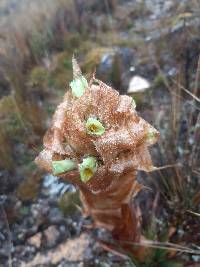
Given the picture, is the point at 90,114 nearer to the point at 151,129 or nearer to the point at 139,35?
the point at 151,129

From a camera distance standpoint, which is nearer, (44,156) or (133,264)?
(44,156)

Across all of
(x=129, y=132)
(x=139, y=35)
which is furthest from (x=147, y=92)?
(x=129, y=132)

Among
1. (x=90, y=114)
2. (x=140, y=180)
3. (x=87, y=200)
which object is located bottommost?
(x=140, y=180)

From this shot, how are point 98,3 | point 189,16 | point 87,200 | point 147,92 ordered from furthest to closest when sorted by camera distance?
point 98,3, point 189,16, point 147,92, point 87,200

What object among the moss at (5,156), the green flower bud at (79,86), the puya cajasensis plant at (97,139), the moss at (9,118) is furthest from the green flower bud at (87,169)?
the moss at (9,118)

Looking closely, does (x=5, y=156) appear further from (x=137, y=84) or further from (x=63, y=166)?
(x=63, y=166)

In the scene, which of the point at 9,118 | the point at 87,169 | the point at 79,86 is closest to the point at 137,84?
the point at 9,118

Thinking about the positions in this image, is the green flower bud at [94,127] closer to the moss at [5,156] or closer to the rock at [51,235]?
the rock at [51,235]
